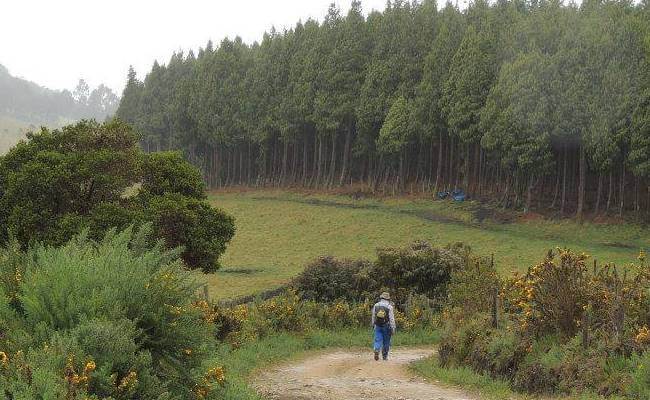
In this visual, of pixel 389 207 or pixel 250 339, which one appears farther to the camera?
pixel 389 207

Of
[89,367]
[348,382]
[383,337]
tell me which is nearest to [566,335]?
[348,382]

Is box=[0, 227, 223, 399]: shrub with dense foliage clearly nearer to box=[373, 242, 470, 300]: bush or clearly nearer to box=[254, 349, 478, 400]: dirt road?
box=[254, 349, 478, 400]: dirt road

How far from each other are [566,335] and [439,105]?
43.9 meters

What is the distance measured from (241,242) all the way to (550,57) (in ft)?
86.3

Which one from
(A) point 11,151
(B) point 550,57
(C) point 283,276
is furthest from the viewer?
(B) point 550,57

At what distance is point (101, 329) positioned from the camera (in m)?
7.71

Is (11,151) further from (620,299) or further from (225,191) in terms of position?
(225,191)

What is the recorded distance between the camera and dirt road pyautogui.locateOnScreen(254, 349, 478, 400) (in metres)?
14.1

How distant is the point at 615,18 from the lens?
5078cm

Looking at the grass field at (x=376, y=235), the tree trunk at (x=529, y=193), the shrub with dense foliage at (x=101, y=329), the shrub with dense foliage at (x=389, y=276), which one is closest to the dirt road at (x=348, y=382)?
the shrub with dense foliage at (x=101, y=329)

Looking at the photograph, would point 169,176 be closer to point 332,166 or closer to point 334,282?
point 334,282

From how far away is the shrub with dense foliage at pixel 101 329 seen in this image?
23.6 feet

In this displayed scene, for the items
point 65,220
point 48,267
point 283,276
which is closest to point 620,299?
point 48,267

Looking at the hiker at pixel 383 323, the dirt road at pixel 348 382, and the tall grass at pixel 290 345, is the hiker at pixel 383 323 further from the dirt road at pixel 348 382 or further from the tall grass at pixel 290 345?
the tall grass at pixel 290 345
